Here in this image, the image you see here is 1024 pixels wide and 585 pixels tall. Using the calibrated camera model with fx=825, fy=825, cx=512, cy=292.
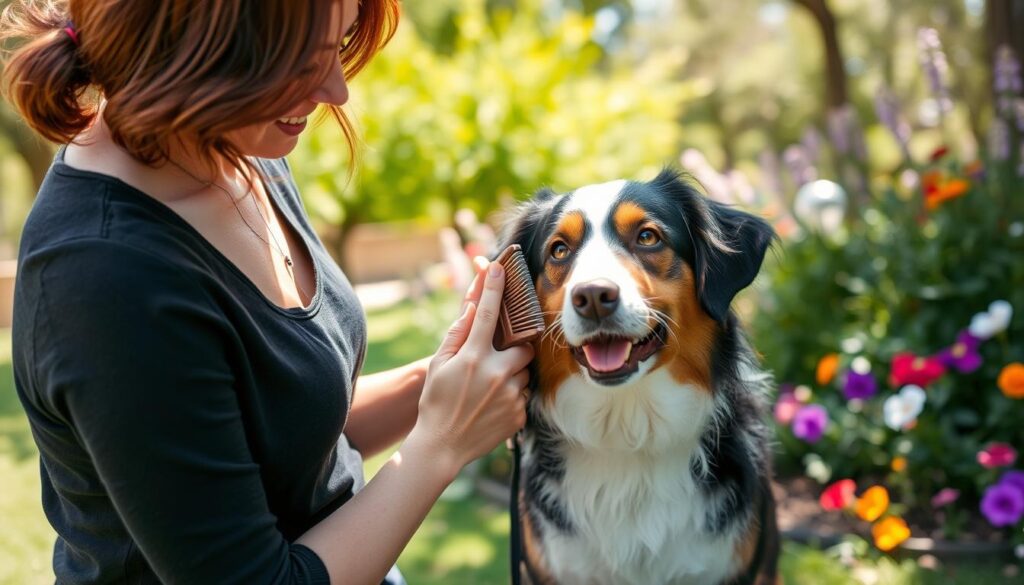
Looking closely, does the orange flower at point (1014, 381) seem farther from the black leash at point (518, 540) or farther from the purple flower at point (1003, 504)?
the black leash at point (518, 540)

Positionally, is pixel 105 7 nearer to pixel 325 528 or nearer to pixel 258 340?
pixel 258 340

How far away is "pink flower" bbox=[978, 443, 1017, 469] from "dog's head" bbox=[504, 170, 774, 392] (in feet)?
5.22

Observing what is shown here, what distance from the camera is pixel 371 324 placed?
345 inches

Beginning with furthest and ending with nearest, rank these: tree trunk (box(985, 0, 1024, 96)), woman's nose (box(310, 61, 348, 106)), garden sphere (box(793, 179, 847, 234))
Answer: tree trunk (box(985, 0, 1024, 96)), garden sphere (box(793, 179, 847, 234)), woman's nose (box(310, 61, 348, 106))

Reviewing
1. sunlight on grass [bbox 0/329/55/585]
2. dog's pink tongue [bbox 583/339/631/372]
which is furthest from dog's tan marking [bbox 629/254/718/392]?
sunlight on grass [bbox 0/329/55/585]

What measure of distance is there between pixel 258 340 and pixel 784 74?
85.3ft

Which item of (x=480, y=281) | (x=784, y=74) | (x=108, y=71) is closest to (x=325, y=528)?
(x=480, y=281)

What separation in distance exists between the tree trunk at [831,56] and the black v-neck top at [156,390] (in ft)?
23.4

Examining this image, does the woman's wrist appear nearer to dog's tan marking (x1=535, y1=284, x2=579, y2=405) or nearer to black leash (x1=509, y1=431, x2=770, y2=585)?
dog's tan marking (x1=535, y1=284, x2=579, y2=405)

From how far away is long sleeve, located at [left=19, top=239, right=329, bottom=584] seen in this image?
1.23 metres

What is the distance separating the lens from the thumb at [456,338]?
68.1 inches

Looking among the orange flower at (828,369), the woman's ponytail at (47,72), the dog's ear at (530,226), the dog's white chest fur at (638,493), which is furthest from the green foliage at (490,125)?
the woman's ponytail at (47,72)

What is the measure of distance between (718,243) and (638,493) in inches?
26.8

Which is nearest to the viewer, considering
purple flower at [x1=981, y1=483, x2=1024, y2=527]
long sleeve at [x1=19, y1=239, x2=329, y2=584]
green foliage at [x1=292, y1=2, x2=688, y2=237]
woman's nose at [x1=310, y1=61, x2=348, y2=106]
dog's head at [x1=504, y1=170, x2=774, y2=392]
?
long sleeve at [x1=19, y1=239, x2=329, y2=584]
